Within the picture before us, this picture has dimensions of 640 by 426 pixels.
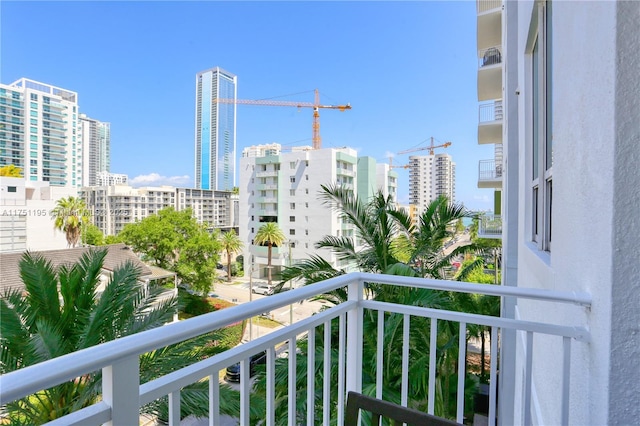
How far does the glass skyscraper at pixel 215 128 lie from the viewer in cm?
4503

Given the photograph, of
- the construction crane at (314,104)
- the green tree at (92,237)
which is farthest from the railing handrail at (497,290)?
the construction crane at (314,104)

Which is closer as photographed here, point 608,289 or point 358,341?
point 608,289

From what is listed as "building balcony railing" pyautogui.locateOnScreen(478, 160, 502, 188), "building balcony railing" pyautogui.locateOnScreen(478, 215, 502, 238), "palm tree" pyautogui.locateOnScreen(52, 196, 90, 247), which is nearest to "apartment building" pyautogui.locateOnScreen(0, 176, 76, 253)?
"palm tree" pyautogui.locateOnScreen(52, 196, 90, 247)

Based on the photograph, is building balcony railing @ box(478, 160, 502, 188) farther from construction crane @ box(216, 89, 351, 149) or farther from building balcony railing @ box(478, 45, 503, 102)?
construction crane @ box(216, 89, 351, 149)

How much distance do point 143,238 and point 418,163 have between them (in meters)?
31.2

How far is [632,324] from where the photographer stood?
0.76m

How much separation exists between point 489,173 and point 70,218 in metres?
20.9

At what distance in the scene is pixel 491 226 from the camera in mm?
8688

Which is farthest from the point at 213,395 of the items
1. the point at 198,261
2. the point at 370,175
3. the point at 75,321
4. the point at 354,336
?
the point at 370,175

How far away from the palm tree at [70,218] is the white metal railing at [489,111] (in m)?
20.8

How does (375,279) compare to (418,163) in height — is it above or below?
below

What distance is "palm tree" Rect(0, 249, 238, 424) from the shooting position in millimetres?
2971

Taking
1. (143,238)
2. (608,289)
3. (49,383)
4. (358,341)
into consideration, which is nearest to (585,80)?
(608,289)

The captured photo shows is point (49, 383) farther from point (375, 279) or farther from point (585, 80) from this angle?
point (585, 80)
